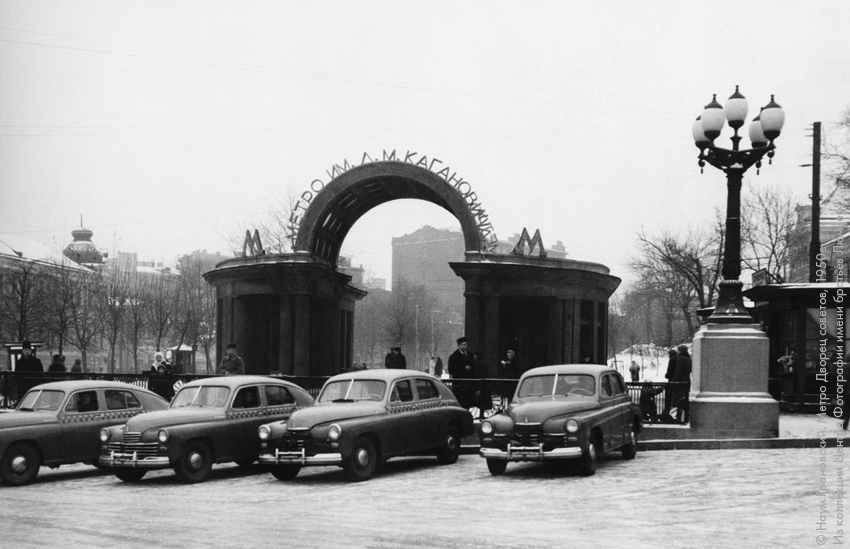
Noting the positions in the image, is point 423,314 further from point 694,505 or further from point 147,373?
point 694,505

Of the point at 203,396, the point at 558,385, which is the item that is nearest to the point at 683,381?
the point at 558,385

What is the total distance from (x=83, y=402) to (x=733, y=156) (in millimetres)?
13312

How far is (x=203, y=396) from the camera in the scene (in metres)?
16.6

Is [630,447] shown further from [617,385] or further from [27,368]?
[27,368]

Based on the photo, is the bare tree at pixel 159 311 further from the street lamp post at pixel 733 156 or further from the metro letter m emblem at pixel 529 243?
the street lamp post at pixel 733 156

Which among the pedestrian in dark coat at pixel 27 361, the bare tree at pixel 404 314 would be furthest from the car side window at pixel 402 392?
the bare tree at pixel 404 314

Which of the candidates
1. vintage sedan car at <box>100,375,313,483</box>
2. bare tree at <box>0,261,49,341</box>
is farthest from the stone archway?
bare tree at <box>0,261,49,341</box>

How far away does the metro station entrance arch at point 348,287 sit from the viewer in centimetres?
3200

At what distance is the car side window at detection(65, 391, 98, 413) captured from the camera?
16734 millimetres

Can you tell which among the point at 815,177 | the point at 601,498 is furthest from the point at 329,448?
the point at 815,177

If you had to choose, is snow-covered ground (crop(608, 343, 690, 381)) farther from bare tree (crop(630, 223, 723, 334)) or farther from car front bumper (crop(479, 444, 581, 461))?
car front bumper (crop(479, 444, 581, 461))

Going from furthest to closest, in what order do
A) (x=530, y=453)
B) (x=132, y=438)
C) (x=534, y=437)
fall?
(x=132, y=438)
(x=534, y=437)
(x=530, y=453)

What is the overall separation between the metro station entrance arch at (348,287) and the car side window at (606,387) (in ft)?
48.4

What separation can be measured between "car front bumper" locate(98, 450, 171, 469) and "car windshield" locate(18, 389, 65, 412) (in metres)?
1.97
